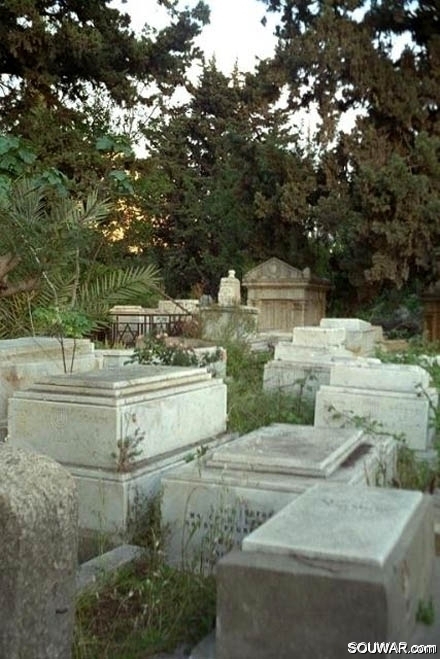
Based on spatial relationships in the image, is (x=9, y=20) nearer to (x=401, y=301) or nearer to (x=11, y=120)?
(x=11, y=120)

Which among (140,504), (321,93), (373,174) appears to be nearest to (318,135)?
(321,93)

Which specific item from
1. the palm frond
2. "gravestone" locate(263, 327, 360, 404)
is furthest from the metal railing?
the palm frond

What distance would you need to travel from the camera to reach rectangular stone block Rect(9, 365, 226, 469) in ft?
13.5

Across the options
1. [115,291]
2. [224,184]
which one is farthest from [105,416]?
[224,184]

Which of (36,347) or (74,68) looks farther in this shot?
(74,68)

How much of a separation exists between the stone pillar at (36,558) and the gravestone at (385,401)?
346 centimetres

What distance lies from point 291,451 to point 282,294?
49.8 ft

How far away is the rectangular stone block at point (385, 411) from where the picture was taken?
17.6 feet

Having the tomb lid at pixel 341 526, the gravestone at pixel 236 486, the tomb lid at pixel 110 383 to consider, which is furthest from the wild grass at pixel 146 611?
the tomb lid at pixel 110 383

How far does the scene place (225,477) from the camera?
11.7 ft

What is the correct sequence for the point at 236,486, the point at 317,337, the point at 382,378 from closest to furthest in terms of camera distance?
the point at 236,486 < the point at 382,378 < the point at 317,337

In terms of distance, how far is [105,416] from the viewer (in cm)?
408

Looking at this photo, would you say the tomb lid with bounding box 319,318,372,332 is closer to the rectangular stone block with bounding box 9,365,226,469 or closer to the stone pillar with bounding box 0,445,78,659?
the rectangular stone block with bounding box 9,365,226,469

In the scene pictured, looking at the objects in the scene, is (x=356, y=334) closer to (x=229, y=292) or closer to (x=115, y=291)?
(x=229, y=292)
